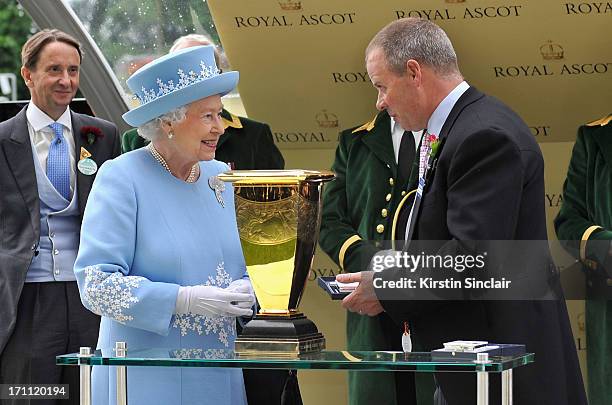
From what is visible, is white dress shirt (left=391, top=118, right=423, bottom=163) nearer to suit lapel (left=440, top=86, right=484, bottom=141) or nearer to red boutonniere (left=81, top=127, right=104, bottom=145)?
red boutonniere (left=81, top=127, right=104, bottom=145)

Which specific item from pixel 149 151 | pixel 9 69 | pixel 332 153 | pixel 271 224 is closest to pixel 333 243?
pixel 332 153

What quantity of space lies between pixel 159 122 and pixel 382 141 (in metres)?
1.70

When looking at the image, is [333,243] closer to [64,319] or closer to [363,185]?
[363,185]

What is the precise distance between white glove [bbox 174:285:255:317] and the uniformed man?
1590 mm

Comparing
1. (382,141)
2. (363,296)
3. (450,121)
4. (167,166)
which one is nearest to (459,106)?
(450,121)

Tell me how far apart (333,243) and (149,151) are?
5.15 feet

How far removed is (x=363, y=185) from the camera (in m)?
5.08

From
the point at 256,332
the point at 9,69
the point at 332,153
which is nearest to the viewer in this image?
the point at 256,332

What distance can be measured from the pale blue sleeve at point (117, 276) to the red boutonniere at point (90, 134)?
1.88 m

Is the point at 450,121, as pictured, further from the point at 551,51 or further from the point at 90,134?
the point at 90,134

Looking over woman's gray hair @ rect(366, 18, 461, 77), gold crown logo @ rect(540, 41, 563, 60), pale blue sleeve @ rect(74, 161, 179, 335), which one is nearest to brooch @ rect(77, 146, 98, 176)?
pale blue sleeve @ rect(74, 161, 179, 335)

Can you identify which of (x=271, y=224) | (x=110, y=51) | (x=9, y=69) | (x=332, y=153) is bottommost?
(x=271, y=224)

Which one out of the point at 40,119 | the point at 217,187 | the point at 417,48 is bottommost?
the point at 217,187

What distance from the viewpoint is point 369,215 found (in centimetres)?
503
